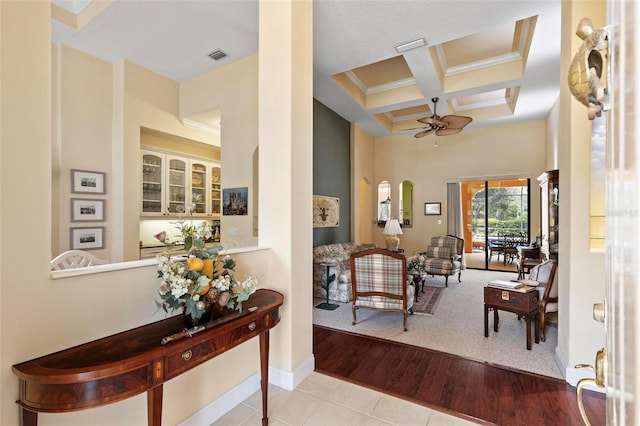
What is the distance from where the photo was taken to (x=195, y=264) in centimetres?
145

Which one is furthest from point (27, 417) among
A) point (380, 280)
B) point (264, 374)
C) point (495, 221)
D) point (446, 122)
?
point (495, 221)

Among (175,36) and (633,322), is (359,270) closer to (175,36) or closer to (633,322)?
(633,322)

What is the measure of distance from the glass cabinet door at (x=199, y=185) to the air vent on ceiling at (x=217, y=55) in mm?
2225

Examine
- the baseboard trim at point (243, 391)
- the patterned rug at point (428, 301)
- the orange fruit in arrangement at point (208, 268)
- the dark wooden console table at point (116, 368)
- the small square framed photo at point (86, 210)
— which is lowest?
the patterned rug at point (428, 301)

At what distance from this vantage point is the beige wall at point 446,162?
686cm

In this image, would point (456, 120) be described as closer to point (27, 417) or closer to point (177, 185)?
point (177, 185)

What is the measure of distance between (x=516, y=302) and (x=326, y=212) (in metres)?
3.73

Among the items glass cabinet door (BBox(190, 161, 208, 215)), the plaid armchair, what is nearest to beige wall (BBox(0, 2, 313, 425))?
the plaid armchair

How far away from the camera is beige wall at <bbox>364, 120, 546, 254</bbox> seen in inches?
270

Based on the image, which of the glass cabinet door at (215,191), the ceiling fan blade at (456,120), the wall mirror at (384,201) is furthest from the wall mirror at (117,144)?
the wall mirror at (384,201)

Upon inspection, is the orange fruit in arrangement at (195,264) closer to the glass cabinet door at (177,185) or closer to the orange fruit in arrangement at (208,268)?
the orange fruit in arrangement at (208,268)

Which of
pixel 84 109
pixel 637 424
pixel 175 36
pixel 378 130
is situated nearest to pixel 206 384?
pixel 637 424

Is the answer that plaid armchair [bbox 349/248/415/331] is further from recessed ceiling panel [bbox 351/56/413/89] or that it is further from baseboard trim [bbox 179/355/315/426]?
recessed ceiling panel [bbox 351/56/413/89]

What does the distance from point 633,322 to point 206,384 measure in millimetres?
2186
